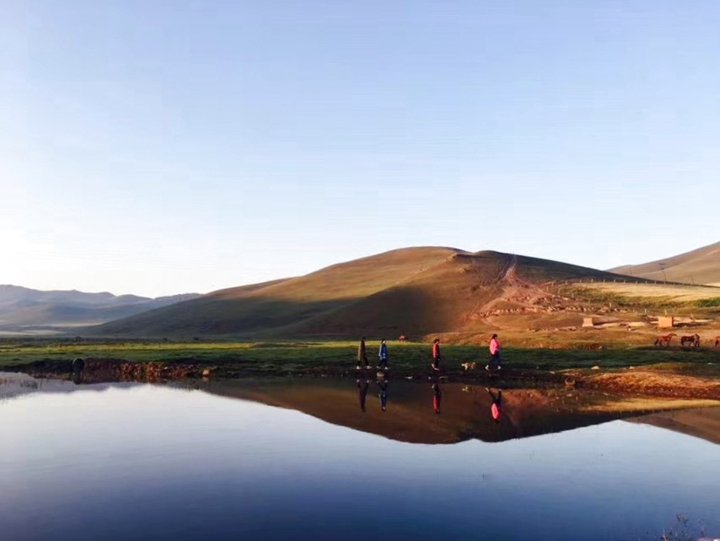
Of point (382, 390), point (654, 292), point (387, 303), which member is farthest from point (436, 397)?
point (387, 303)

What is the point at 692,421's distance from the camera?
94.8 feet

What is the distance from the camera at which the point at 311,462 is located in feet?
73.5

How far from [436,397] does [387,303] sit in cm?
8879

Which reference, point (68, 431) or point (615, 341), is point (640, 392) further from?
point (68, 431)

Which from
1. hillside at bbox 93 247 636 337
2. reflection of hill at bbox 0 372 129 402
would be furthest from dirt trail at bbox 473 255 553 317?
reflection of hill at bbox 0 372 129 402

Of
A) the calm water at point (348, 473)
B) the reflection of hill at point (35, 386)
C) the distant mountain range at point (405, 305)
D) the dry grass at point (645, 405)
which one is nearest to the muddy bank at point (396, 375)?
the dry grass at point (645, 405)

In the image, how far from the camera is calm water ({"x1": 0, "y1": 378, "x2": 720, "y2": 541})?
15859 mm

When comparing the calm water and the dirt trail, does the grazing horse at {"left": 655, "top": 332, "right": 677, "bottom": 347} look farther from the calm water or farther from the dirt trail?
the dirt trail

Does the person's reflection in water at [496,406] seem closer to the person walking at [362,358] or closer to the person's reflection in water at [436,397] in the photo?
the person's reflection in water at [436,397]

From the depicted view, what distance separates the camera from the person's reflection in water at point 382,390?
34234 mm

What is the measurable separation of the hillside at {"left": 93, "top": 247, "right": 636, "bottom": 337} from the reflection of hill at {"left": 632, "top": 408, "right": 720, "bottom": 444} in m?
63.6

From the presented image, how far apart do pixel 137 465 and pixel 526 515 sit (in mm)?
13151

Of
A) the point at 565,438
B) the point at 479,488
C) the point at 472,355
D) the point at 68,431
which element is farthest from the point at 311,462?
the point at 472,355

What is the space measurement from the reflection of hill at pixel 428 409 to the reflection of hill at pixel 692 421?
1971 millimetres
